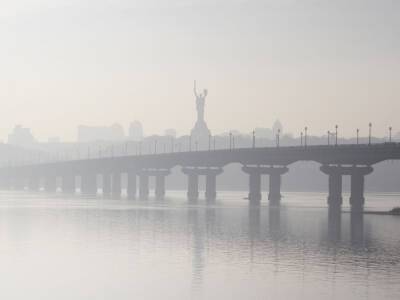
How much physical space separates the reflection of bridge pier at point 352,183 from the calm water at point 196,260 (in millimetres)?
54192

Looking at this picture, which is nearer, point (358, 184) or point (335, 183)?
point (358, 184)

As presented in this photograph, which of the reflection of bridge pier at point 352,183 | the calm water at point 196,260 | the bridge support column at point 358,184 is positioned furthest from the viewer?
the reflection of bridge pier at point 352,183

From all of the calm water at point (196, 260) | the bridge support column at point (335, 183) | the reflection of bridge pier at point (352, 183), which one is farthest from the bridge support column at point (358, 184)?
the calm water at point (196, 260)

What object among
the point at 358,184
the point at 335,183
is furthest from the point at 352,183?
the point at 335,183

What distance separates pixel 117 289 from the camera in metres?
51.9

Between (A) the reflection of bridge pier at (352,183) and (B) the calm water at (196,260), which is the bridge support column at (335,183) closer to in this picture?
(A) the reflection of bridge pier at (352,183)

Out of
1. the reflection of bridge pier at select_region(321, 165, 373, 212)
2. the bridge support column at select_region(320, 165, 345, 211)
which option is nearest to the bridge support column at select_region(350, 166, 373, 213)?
the reflection of bridge pier at select_region(321, 165, 373, 212)

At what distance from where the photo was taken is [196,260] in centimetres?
6625

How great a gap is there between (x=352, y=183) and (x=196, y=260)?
105m

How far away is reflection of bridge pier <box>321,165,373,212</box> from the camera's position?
166 meters

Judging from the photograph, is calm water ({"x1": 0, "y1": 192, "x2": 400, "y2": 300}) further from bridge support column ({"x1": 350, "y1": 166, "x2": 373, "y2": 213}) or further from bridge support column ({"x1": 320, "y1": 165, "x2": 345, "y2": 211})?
bridge support column ({"x1": 320, "y1": 165, "x2": 345, "y2": 211})

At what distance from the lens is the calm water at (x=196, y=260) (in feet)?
170

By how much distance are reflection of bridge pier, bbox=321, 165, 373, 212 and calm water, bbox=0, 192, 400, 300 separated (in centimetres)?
5419

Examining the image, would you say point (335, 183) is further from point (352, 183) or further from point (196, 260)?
point (196, 260)
